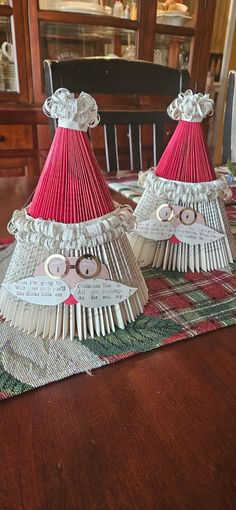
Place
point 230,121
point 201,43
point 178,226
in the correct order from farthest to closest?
point 201,43 → point 230,121 → point 178,226

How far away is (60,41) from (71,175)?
6.45ft

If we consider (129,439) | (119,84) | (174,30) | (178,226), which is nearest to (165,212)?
(178,226)

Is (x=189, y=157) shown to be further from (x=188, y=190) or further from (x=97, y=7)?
(x=97, y=7)

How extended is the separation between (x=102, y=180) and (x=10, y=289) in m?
0.16

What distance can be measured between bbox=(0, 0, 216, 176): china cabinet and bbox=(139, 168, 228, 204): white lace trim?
163 centimetres

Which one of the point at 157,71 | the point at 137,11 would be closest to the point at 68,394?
the point at 157,71

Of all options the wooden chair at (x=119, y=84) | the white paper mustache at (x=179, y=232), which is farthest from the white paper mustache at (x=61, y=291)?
the wooden chair at (x=119, y=84)

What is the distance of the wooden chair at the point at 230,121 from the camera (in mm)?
1571

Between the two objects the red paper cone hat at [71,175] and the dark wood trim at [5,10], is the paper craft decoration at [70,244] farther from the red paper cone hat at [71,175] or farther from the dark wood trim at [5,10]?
the dark wood trim at [5,10]

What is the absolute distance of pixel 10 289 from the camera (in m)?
0.41

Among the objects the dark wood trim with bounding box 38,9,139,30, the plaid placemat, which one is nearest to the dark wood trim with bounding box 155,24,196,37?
the dark wood trim with bounding box 38,9,139,30

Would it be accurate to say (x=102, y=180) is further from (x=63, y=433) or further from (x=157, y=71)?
(x=157, y=71)

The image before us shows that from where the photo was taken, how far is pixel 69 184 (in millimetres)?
388

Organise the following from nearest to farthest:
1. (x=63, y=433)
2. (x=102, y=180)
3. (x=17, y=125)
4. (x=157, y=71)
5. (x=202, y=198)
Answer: (x=63, y=433)
(x=102, y=180)
(x=202, y=198)
(x=157, y=71)
(x=17, y=125)
